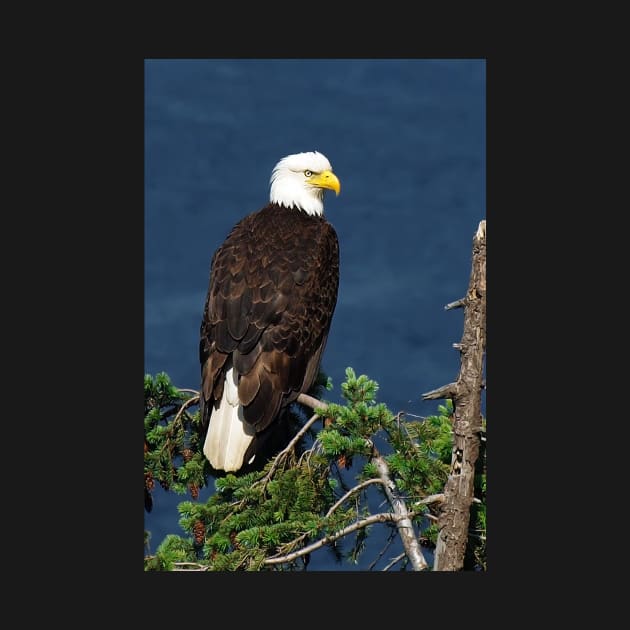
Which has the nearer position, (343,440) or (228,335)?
(343,440)

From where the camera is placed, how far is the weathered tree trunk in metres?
7.57

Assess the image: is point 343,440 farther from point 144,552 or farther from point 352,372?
point 144,552

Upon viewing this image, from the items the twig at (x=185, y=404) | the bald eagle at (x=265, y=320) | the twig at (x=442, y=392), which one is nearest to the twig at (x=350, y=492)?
the twig at (x=442, y=392)

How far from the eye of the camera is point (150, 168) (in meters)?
8.11

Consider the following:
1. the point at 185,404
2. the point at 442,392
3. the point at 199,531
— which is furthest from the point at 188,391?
the point at 442,392

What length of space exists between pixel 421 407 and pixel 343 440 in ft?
1.80

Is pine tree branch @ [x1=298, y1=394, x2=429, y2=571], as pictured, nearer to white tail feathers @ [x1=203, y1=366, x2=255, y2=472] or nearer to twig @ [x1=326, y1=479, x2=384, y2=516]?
twig @ [x1=326, y1=479, x2=384, y2=516]

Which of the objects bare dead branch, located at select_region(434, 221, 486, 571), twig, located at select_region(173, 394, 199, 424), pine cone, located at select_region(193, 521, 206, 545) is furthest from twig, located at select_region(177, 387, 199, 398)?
bare dead branch, located at select_region(434, 221, 486, 571)

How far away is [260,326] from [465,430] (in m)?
1.52

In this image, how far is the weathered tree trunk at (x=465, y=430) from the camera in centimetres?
757

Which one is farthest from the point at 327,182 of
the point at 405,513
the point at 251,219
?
the point at 405,513

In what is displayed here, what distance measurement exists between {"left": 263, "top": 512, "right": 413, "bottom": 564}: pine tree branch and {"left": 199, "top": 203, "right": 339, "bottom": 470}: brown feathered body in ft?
2.44

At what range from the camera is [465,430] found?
7.59 meters

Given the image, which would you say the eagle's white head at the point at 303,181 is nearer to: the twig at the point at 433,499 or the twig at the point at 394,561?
the twig at the point at 433,499
